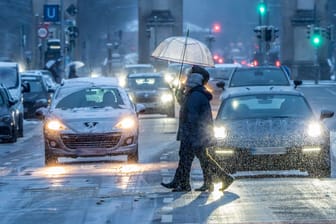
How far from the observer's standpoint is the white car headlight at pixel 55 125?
65.4 feet

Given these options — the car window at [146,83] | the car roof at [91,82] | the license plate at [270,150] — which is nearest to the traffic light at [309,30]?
the car window at [146,83]

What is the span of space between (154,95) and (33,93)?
509 cm

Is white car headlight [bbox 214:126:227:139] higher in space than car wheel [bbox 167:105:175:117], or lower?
higher

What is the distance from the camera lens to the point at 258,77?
30016 mm

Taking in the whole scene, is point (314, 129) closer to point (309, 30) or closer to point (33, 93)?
point (33, 93)

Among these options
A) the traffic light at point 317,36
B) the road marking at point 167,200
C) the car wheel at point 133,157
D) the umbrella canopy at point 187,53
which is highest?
the umbrella canopy at point 187,53

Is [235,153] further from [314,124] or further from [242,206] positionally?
[242,206]

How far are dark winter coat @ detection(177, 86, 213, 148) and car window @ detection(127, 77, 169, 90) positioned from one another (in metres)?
23.2

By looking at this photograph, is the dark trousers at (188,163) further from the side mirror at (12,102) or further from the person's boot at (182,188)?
the side mirror at (12,102)

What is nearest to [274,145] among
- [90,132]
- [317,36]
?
[90,132]

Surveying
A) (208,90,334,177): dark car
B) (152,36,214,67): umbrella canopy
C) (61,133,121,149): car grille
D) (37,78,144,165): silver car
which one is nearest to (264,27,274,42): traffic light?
(37,78,144,165): silver car

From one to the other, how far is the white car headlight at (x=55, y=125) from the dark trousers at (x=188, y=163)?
5.66 metres

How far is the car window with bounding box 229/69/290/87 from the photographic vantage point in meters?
29.6

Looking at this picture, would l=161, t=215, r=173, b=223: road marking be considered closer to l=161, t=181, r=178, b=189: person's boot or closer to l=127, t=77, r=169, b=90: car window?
l=161, t=181, r=178, b=189: person's boot
